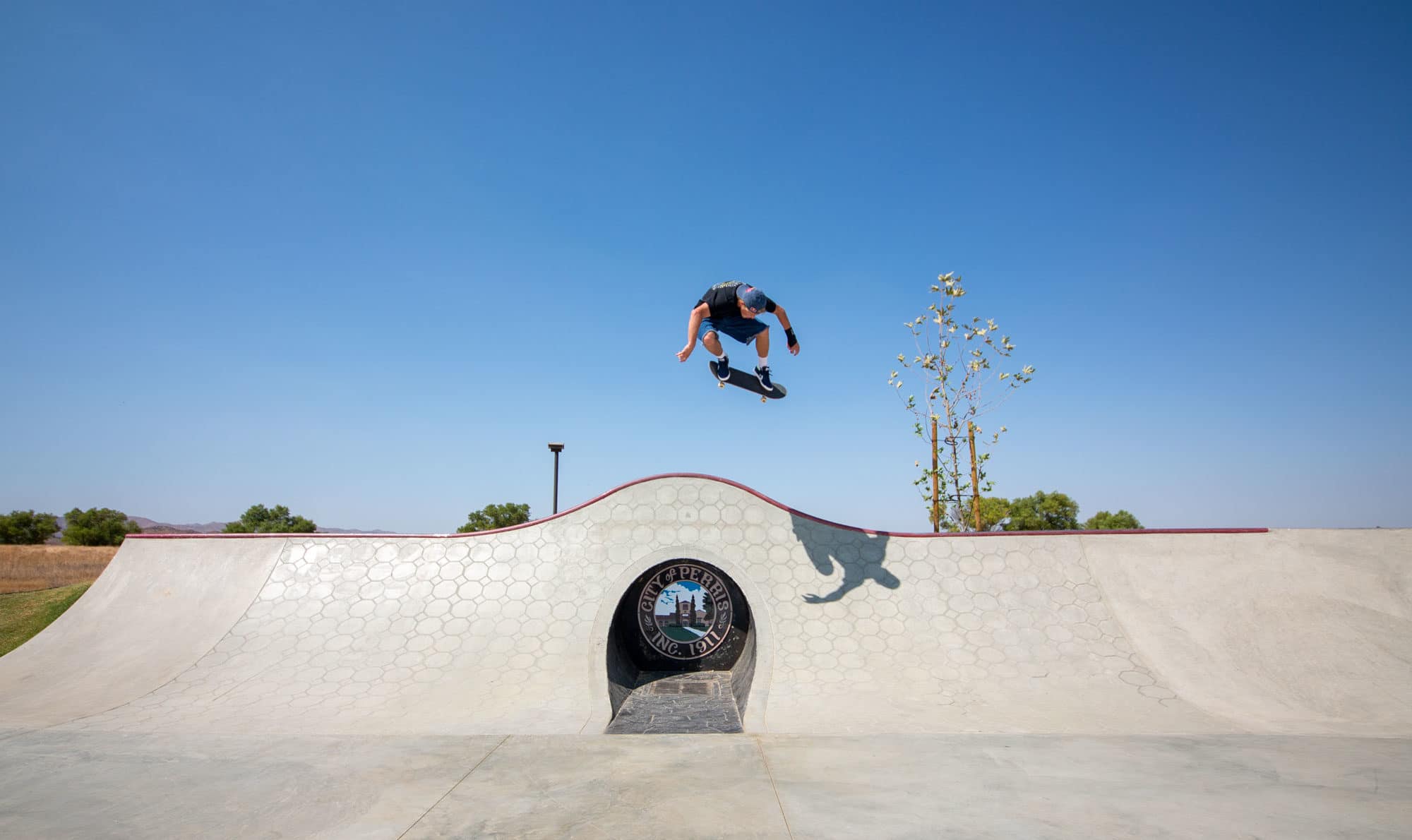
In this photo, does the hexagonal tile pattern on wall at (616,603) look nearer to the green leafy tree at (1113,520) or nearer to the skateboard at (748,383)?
the skateboard at (748,383)

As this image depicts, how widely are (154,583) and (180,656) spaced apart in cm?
279

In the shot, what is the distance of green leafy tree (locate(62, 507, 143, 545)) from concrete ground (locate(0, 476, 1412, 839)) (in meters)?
26.0

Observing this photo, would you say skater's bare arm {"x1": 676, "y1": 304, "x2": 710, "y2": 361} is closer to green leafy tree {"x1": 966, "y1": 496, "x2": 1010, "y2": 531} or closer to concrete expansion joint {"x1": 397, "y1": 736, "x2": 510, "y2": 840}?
concrete expansion joint {"x1": 397, "y1": 736, "x2": 510, "y2": 840}

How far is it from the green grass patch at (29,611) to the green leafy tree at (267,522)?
79.9 feet

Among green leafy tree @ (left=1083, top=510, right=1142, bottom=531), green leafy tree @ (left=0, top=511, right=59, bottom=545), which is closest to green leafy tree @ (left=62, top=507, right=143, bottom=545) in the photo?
green leafy tree @ (left=0, top=511, right=59, bottom=545)

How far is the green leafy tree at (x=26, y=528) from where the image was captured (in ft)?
99.7

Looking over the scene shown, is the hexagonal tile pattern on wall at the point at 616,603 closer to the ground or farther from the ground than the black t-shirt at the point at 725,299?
closer to the ground

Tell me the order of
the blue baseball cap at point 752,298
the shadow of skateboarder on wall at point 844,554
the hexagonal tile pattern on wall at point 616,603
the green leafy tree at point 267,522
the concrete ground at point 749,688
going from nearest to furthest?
the concrete ground at point 749,688
the hexagonal tile pattern on wall at point 616,603
the blue baseball cap at point 752,298
the shadow of skateboarder on wall at point 844,554
the green leafy tree at point 267,522

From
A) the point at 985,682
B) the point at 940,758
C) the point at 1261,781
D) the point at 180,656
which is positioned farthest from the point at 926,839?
the point at 180,656

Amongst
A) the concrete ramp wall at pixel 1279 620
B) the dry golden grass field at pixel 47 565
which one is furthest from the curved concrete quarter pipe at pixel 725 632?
the dry golden grass field at pixel 47 565

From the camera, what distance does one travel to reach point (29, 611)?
1558 centimetres

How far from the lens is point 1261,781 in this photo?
19.4 ft

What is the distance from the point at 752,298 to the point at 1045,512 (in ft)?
148

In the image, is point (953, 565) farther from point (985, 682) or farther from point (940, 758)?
point (940, 758)
